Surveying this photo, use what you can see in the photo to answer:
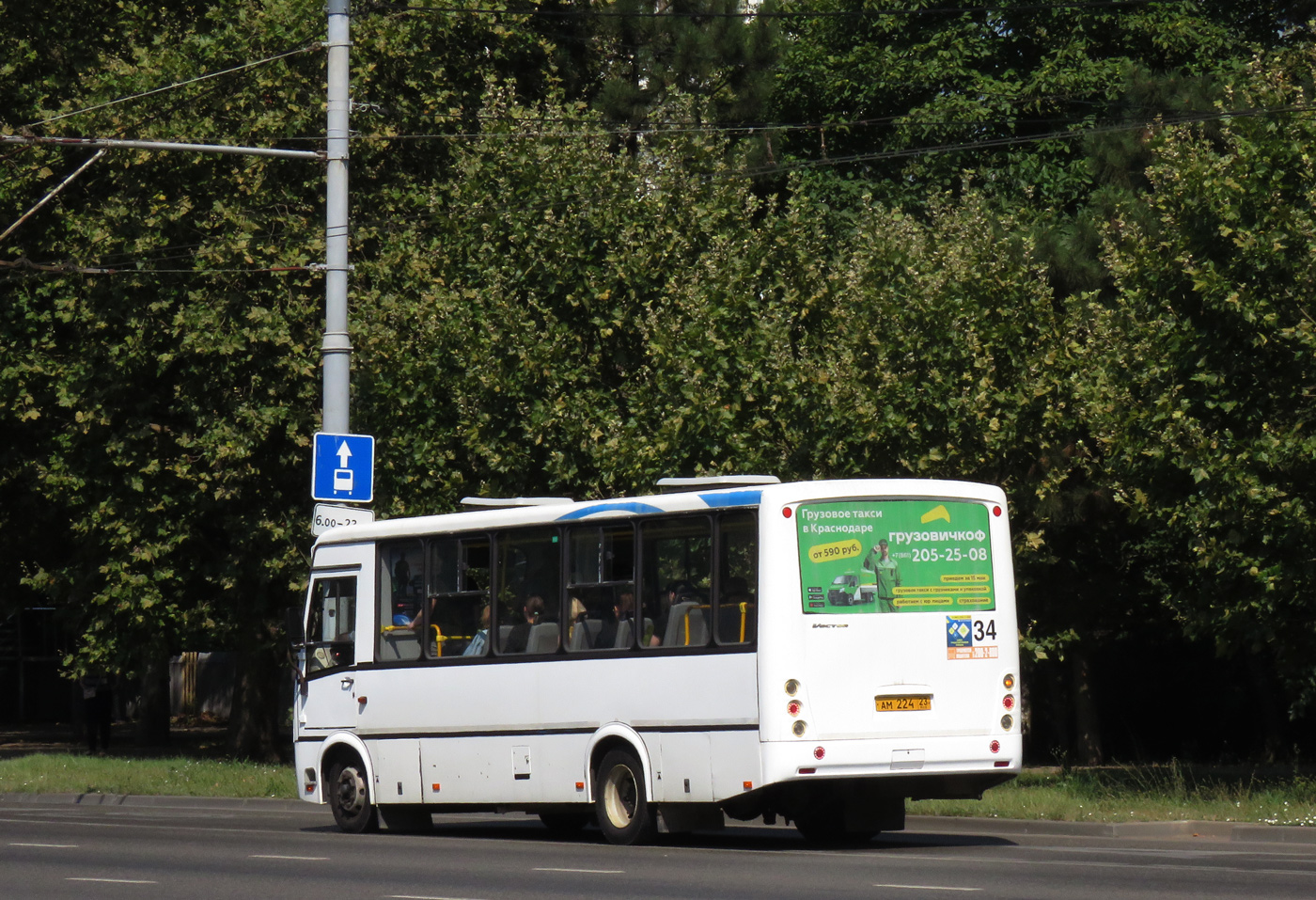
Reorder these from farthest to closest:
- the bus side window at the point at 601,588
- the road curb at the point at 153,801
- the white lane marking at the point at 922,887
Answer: the road curb at the point at 153,801
the bus side window at the point at 601,588
the white lane marking at the point at 922,887

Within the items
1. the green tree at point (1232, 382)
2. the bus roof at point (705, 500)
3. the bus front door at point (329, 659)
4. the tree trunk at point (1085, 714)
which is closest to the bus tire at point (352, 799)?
the bus front door at point (329, 659)

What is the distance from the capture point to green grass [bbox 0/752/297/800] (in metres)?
24.5

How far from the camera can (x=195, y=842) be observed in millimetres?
16859

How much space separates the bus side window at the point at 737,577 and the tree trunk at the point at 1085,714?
48.5 feet

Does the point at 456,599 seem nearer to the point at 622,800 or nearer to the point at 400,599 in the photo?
the point at 400,599

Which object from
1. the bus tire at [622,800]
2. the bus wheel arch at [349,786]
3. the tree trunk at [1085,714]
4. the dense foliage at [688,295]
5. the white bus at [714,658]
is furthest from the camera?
the tree trunk at [1085,714]

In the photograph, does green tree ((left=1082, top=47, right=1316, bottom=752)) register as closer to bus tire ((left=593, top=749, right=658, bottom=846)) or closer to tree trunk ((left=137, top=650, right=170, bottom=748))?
bus tire ((left=593, top=749, right=658, bottom=846))

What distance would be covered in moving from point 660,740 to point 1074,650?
14.1m

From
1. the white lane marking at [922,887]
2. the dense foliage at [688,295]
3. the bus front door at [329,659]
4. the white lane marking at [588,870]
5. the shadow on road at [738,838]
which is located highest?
the dense foliage at [688,295]

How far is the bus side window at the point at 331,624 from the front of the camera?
1891 centimetres

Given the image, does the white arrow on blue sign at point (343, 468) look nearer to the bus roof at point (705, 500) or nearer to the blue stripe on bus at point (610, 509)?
the bus roof at point (705, 500)

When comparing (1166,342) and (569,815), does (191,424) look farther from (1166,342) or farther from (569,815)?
(1166,342)

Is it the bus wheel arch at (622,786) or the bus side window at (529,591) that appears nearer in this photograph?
the bus wheel arch at (622,786)

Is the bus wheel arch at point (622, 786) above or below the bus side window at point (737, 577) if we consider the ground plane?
below
